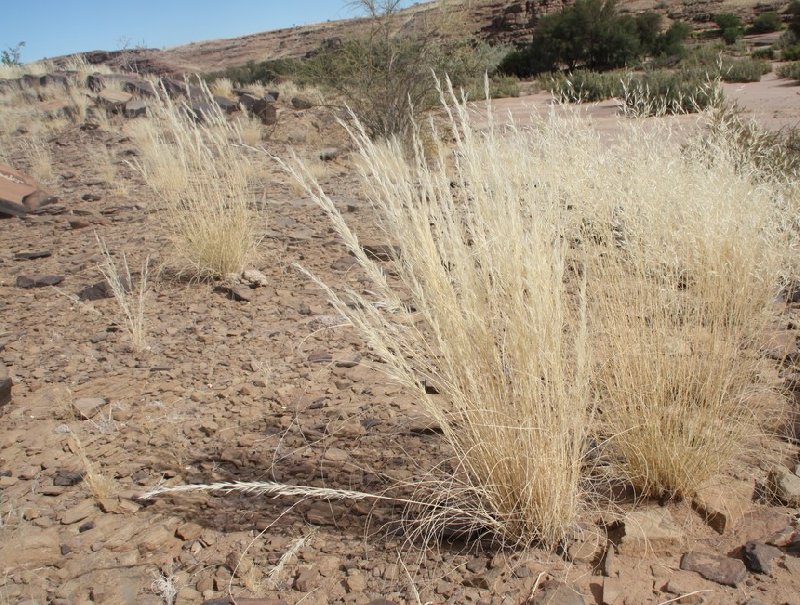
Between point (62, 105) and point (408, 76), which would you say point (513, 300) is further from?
point (62, 105)

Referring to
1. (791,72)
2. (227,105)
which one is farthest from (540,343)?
(791,72)

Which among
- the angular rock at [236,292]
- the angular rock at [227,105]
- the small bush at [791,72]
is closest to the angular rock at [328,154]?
the angular rock at [227,105]

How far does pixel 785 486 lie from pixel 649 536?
54 cm

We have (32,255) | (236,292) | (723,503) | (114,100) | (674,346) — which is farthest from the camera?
(114,100)

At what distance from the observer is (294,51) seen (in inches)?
1786

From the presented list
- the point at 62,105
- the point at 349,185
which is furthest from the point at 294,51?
the point at 349,185

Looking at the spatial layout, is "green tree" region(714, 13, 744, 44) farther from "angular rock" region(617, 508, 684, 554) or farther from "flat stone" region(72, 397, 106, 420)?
"flat stone" region(72, 397, 106, 420)

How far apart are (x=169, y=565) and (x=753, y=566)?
1.77 meters

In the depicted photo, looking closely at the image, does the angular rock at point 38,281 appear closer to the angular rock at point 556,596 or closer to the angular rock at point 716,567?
the angular rock at point 556,596

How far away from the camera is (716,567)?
73.1 inches

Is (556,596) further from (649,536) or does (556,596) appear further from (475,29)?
(475,29)

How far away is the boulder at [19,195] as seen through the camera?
6426 mm

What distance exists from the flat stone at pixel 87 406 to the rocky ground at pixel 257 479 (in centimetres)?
1

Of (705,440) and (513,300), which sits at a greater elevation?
(513,300)
